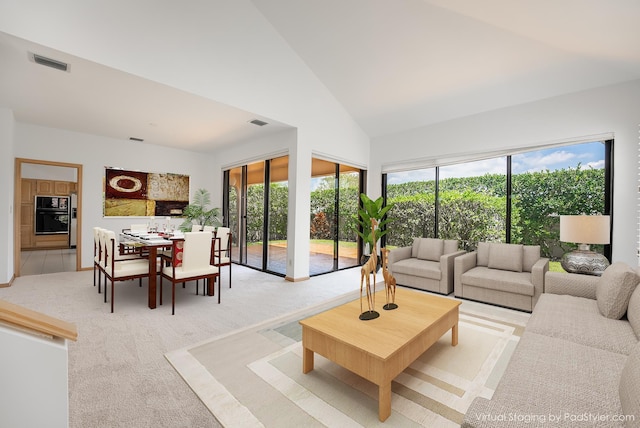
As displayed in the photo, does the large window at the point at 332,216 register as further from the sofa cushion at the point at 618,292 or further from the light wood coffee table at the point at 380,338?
the sofa cushion at the point at 618,292

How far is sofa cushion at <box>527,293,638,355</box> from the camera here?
1.81 m

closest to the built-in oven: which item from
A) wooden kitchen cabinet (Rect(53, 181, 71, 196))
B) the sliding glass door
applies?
wooden kitchen cabinet (Rect(53, 181, 71, 196))

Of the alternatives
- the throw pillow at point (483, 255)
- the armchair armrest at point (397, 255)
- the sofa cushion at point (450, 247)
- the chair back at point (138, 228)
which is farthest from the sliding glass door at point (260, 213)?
the throw pillow at point (483, 255)

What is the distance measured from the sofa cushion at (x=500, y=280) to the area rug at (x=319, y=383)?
859 mm

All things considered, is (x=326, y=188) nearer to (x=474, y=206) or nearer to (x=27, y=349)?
(x=474, y=206)

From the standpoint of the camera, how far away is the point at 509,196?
4.68 metres

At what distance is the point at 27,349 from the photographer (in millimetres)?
845

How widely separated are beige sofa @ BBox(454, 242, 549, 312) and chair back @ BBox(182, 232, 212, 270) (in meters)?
3.39

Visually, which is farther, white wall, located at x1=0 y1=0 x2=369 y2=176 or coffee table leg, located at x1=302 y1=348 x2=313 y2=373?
white wall, located at x1=0 y1=0 x2=369 y2=176

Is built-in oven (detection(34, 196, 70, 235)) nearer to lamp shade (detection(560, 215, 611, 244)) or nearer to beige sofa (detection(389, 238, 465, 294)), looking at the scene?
beige sofa (detection(389, 238, 465, 294))

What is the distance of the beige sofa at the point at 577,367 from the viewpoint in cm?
112

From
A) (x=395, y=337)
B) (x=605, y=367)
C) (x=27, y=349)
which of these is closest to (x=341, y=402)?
(x=395, y=337)

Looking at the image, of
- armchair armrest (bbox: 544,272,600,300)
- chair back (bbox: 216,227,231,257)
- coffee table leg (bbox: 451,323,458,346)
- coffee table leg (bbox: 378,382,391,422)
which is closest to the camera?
coffee table leg (bbox: 378,382,391,422)

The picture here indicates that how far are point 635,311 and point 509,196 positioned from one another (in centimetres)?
304
